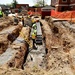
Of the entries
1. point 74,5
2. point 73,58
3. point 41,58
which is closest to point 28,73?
point 73,58

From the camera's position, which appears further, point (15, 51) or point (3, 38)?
point (3, 38)

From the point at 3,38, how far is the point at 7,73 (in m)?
8.15

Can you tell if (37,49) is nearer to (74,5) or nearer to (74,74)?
(74,74)

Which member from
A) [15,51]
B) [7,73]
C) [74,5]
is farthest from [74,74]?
[74,5]

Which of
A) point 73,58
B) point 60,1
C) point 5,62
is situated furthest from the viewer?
point 60,1

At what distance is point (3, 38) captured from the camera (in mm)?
15688

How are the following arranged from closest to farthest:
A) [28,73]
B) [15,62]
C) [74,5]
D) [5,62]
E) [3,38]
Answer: [28,73] → [5,62] → [15,62] → [3,38] → [74,5]

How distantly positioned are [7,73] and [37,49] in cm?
944

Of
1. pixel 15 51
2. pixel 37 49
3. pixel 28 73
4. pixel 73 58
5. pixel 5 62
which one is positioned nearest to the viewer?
pixel 28 73

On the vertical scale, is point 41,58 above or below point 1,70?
below

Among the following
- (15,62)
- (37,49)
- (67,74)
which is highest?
(67,74)

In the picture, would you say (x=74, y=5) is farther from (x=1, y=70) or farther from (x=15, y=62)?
(x=1, y=70)

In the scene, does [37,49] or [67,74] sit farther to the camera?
[37,49]

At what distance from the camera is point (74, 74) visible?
783 centimetres
